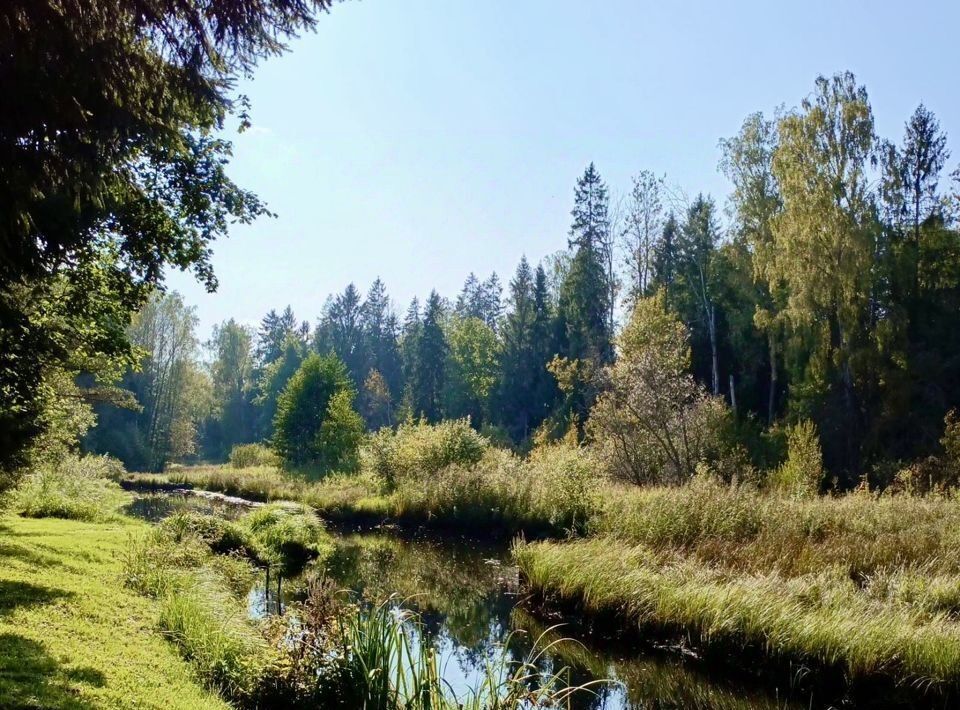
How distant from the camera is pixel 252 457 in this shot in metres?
46.8

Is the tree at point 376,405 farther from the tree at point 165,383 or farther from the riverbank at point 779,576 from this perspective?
the riverbank at point 779,576

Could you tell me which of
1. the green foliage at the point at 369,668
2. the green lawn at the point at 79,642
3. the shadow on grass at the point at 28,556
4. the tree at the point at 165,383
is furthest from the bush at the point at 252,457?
the green foliage at the point at 369,668

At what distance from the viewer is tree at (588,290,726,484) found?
77.8 ft

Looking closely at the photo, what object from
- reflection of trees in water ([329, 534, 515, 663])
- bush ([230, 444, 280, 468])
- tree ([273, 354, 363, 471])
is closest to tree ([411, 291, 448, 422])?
bush ([230, 444, 280, 468])

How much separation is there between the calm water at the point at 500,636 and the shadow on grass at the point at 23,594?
10.9ft

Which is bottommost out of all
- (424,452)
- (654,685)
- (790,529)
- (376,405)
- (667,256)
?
(654,685)

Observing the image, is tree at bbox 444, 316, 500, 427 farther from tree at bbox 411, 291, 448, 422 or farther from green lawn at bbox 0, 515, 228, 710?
green lawn at bbox 0, 515, 228, 710

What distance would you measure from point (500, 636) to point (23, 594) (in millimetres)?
6164

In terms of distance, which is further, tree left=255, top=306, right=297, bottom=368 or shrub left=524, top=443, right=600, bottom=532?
tree left=255, top=306, right=297, bottom=368

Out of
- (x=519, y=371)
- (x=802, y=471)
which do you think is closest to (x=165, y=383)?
(x=519, y=371)

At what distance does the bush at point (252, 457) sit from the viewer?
150ft

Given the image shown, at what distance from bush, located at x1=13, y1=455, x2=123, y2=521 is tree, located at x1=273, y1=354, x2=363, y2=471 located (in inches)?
630

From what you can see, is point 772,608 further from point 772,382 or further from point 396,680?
point 772,382

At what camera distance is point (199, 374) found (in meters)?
68.6
